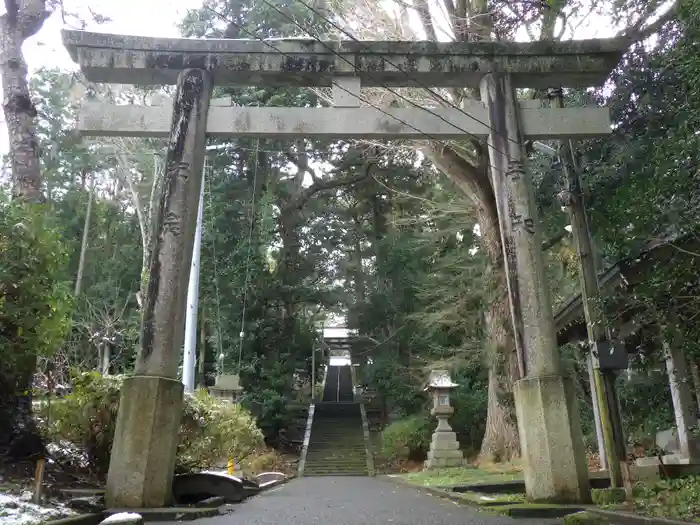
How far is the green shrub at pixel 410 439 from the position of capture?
65.6ft

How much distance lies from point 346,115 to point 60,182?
77.6 ft

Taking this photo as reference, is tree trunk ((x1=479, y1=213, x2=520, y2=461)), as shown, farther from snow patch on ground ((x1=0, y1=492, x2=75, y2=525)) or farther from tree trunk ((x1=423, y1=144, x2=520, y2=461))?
snow patch on ground ((x1=0, y1=492, x2=75, y2=525))

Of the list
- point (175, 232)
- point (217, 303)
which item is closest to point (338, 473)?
point (217, 303)

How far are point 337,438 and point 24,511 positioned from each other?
19.3 m

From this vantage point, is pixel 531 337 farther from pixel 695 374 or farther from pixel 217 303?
pixel 217 303

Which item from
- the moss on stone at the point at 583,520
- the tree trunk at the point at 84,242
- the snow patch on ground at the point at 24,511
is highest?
the tree trunk at the point at 84,242

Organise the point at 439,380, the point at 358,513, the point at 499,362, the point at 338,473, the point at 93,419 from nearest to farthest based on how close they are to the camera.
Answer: the point at 93,419 → the point at 358,513 → the point at 499,362 → the point at 439,380 → the point at 338,473

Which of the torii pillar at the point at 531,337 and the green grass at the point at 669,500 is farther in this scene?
the torii pillar at the point at 531,337

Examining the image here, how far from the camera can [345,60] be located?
7.59 m

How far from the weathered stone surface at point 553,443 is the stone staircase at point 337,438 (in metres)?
13.9

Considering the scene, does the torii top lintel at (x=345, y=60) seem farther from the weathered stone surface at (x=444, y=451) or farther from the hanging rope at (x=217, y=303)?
the hanging rope at (x=217, y=303)

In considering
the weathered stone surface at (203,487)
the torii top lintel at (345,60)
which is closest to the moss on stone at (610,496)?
the weathered stone surface at (203,487)

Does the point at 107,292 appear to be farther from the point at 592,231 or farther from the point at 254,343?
the point at 592,231

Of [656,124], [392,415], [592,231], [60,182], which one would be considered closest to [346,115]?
[656,124]
